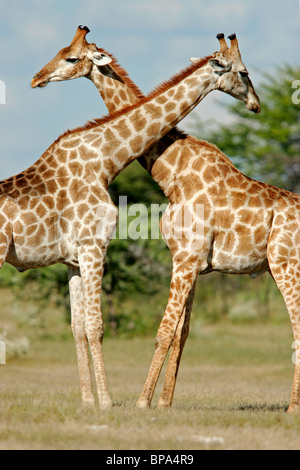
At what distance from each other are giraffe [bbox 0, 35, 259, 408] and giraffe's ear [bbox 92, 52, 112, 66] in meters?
0.73

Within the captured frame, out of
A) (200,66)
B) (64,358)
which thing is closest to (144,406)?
(200,66)

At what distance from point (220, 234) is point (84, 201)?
1.68m

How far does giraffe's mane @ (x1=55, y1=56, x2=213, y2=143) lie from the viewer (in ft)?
30.4

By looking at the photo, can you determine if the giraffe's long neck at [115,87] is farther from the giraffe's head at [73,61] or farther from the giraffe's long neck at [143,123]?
the giraffe's long neck at [143,123]

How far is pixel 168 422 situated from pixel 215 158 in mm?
3470

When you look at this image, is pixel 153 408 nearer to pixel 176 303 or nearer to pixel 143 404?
pixel 143 404

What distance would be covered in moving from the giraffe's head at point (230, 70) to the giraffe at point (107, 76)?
0.04 ft

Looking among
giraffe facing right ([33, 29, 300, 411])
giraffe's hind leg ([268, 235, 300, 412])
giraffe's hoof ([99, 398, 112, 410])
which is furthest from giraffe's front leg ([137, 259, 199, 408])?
giraffe's hind leg ([268, 235, 300, 412])

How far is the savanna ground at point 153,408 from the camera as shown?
268 inches

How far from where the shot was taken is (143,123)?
30.4 feet

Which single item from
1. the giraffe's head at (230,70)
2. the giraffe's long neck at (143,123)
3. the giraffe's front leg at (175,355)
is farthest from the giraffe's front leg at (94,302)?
the giraffe's head at (230,70)
